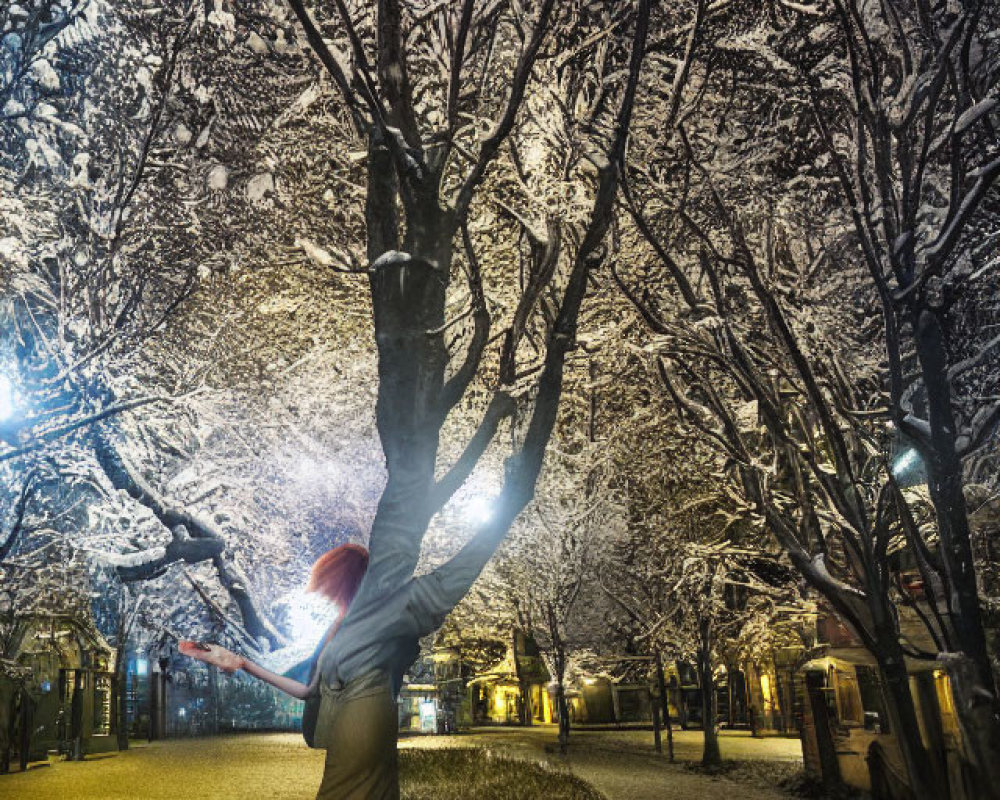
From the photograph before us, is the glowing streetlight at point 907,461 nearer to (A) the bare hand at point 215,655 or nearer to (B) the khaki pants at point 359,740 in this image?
(B) the khaki pants at point 359,740

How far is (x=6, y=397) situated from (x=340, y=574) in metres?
7.35

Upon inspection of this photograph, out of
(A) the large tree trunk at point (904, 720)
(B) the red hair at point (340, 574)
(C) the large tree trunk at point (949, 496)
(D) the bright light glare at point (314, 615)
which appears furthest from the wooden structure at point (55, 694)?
(C) the large tree trunk at point (949, 496)

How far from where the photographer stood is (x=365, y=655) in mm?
3750

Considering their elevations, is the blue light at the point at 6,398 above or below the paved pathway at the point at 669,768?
above

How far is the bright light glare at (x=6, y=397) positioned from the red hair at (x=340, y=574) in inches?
265

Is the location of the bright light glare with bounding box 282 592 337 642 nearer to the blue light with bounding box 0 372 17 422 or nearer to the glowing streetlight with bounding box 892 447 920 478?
the blue light with bounding box 0 372 17 422

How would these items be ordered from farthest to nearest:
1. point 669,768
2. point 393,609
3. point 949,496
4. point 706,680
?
point 706,680
point 669,768
point 949,496
point 393,609

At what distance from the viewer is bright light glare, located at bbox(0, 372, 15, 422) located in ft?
29.9

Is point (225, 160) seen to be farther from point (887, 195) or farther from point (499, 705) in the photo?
point (499, 705)

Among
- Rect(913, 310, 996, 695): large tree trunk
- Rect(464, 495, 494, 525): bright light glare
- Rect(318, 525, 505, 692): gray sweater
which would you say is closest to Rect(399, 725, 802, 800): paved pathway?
Rect(464, 495, 494, 525): bright light glare

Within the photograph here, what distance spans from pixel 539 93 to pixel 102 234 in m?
5.16

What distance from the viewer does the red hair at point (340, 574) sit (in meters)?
4.05

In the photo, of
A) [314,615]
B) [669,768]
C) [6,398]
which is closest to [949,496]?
[314,615]

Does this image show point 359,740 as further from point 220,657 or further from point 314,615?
point 314,615
